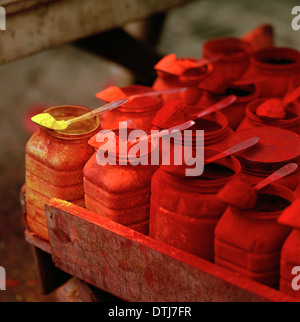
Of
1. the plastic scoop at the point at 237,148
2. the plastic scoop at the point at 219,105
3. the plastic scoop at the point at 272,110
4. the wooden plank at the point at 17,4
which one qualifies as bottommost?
the plastic scoop at the point at 237,148

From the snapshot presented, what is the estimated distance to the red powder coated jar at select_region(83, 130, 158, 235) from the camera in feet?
5.14

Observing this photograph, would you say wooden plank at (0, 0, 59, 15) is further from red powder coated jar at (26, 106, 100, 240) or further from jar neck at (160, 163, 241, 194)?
jar neck at (160, 163, 241, 194)

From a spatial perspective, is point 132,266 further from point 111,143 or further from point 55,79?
point 55,79

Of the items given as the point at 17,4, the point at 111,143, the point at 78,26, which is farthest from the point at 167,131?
the point at 78,26

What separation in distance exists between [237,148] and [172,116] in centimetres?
24

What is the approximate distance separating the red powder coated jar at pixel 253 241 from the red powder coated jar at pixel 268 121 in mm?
379

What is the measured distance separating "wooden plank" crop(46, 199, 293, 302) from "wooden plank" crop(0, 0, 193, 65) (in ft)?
3.17

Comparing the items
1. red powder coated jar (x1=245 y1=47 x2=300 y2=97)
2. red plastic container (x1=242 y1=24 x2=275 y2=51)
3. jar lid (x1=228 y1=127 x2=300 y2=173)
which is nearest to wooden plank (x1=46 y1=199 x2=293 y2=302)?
jar lid (x1=228 y1=127 x2=300 y2=173)

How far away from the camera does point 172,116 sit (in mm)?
1620

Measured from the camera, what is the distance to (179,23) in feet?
21.0

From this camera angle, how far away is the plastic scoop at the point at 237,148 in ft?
4.80

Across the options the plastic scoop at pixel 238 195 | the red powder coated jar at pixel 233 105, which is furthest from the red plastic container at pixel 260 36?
the plastic scoop at pixel 238 195

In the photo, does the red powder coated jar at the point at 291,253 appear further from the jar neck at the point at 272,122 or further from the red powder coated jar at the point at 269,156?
the jar neck at the point at 272,122

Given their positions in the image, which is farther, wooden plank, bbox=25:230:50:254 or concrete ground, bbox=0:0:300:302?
concrete ground, bbox=0:0:300:302
